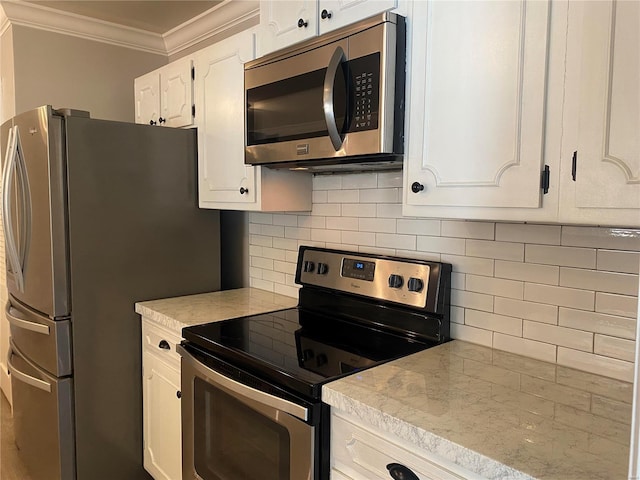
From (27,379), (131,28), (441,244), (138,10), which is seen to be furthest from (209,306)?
(131,28)

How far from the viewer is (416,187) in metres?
1.41

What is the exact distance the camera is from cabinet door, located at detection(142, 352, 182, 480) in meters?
2.04

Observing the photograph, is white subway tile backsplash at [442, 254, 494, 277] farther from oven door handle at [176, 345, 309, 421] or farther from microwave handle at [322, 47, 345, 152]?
oven door handle at [176, 345, 309, 421]

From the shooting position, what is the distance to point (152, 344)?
86.7 inches

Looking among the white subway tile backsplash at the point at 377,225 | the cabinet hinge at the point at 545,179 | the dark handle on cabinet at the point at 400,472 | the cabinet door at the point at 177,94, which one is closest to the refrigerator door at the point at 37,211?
the cabinet door at the point at 177,94

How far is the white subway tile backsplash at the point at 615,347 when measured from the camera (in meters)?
1.28

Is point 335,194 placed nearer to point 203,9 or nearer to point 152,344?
point 152,344

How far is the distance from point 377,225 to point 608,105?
1060 mm

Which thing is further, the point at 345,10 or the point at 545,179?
the point at 345,10

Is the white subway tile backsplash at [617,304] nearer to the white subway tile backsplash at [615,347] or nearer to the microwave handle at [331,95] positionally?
the white subway tile backsplash at [615,347]

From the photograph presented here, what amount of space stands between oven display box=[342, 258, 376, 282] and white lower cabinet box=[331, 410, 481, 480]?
2.30ft

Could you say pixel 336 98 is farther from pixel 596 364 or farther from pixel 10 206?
pixel 10 206

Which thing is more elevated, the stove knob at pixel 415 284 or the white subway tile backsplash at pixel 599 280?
the white subway tile backsplash at pixel 599 280

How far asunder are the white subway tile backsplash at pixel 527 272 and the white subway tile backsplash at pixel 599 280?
1.2 inches
